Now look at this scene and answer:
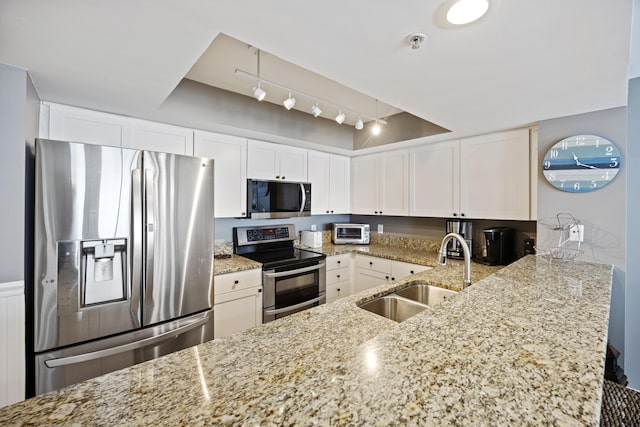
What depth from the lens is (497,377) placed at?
2.09ft

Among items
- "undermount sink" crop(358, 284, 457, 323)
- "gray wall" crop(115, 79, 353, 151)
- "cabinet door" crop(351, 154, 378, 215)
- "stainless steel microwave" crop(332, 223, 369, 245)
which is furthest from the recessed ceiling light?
"stainless steel microwave" crop(332, 223, 369, 245)

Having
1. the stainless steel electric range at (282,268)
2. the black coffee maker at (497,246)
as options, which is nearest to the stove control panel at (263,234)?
the stainless steel electric range at (282,268)

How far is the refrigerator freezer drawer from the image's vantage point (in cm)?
154

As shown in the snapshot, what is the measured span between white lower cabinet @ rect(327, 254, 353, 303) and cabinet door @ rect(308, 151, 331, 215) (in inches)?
26.2

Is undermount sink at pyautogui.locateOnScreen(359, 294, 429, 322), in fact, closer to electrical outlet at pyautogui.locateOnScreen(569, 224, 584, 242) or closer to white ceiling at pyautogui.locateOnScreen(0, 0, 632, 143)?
white ceiling at pyautogui.locateOnScreen(0, 0, 632, 143)

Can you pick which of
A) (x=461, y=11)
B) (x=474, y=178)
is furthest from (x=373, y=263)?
(x=461, y=11)

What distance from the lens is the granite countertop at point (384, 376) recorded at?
524 mm

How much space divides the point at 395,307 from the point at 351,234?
6.92 feet

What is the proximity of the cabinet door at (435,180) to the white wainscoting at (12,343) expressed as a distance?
3.25 meters

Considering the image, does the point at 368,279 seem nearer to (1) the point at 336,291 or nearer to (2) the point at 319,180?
(1) the point at 336,291

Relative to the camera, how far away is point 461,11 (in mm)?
1027

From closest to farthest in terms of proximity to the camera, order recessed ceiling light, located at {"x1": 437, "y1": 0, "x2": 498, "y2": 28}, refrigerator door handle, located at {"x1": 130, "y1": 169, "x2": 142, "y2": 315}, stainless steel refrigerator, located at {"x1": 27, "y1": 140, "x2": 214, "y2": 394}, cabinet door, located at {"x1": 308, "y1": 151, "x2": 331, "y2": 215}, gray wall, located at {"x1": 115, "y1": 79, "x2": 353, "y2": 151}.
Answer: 1. recessed ceiling light, located at {"x1": 437, "y1": 0, "x2": 498, "y2": 28}
2. stainless steel refrigerator, located at {"x1": 27, "y1": 140, "x2": 214, "y2": 394}
3. refrigerator door handle, located at {"x1": 130, "y1": 169, "x2": 142, "y2": 315}
4. gray wall, located at {"x1": 115, "y1": 79, "x2": 353, "y2": 151}
5. cabinet door, located at {"x1": 308, "y1": 151, "x2": 331, "y2": 215}

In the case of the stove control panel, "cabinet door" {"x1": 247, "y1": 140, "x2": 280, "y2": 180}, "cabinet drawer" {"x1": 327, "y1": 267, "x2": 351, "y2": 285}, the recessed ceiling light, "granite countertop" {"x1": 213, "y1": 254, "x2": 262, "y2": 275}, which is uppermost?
the recessed ceiling light

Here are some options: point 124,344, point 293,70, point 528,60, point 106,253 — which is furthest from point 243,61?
point 124,344
